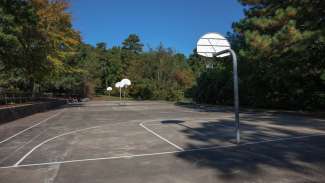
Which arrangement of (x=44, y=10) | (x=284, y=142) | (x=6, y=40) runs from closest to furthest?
(x=284, y=142) < (x=6, y=40) < (x=44, y=10)

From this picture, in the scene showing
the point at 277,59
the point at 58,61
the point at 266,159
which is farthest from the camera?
the point at 58,61

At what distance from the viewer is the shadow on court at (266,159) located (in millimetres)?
6219

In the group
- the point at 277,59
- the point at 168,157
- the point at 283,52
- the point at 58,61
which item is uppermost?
the point at 58,61

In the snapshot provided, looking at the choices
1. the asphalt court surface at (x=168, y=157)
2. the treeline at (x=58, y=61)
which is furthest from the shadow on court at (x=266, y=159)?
the treeline at (x=58, y=61)

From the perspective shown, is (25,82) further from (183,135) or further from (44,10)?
(183,135)

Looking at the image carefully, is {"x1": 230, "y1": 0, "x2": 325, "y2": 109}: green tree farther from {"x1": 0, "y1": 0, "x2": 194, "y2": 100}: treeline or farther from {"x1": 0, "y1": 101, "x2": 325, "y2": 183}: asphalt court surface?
{"x1": 0, "y1": 0, "x2": 194, "y2": 100}: treeline

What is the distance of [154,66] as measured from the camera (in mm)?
70562

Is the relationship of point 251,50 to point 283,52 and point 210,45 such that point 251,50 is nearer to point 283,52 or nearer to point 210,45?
point 283,52

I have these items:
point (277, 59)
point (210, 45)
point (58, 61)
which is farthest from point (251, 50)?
point (58, 61)

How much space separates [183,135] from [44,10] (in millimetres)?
23940

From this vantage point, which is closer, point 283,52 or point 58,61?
point 283,52


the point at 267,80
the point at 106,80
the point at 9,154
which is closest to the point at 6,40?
the point at 9,154

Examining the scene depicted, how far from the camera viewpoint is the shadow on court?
20.4 feet

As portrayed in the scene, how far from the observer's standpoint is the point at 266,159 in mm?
7508
